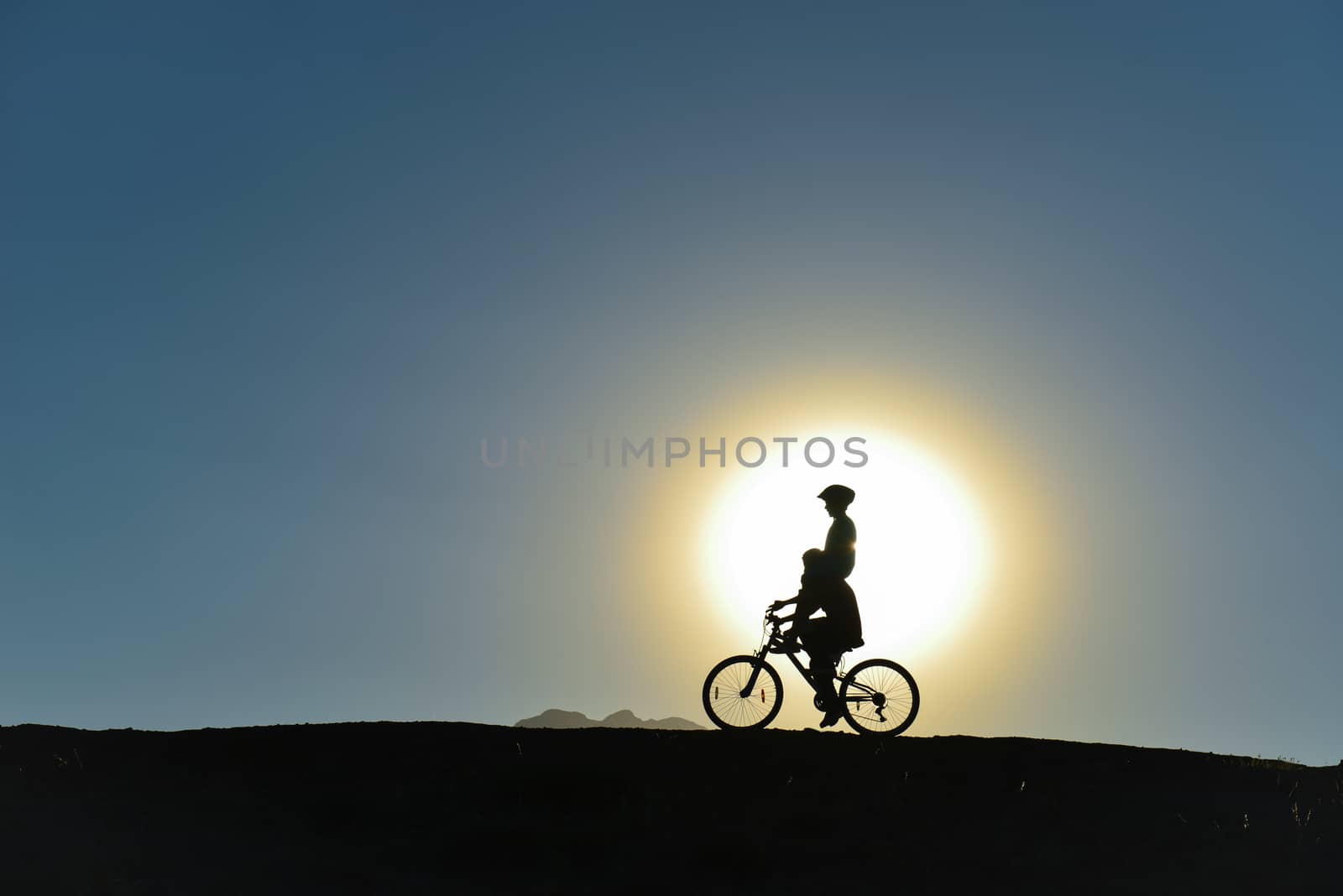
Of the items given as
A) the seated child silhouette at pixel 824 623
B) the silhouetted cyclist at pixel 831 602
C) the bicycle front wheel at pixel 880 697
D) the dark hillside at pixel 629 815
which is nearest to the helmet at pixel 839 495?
the silhouetted cyclist at pixel 831 602

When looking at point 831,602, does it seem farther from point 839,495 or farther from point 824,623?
point 839,495

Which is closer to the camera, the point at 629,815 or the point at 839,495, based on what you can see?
the point at 629,815

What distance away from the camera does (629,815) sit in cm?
1304

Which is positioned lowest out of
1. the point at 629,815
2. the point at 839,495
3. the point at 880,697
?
the point at 629,815

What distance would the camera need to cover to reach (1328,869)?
40.5 feet

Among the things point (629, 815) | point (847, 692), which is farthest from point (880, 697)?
point (629, 815)

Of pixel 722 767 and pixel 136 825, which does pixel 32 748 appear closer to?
pixel 136 825

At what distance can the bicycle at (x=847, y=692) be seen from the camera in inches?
626

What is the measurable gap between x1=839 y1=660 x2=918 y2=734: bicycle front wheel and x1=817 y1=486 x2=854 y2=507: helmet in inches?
84.8

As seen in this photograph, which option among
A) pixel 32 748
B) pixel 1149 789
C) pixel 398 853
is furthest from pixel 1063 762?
pixel 32 748

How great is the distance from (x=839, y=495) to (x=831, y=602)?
1377mm

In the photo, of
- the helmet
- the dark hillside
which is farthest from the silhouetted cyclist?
the dark hillside

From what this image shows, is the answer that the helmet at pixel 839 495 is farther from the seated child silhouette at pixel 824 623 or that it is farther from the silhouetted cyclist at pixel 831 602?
the seated child silhouette at pixel 824 623

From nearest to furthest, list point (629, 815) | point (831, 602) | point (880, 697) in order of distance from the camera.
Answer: point (629, 815) < point (831, 602) < point (880, 697)
